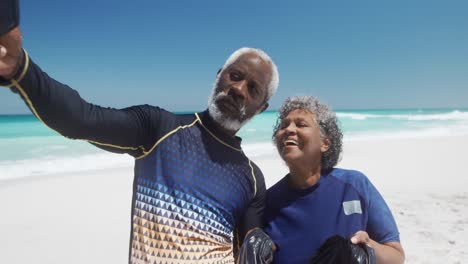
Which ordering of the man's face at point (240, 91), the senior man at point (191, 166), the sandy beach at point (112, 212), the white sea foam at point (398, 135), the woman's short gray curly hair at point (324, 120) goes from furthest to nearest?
the white sea foam at point (398, 135), the sandy beach at point (112, 212), the woman's short gray curly hair at point (324, 120), the man's face at point (240, 91), the senior man at point (191, 166)

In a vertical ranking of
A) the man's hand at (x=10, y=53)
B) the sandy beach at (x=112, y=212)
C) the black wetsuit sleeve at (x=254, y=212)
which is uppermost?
the man's hand at (x=10, y=53)

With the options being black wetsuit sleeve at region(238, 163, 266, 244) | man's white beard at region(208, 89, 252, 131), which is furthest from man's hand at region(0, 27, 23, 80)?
black wetsuit sleeve at region(238, 163, 266, 244)

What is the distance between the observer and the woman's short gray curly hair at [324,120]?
251 centimetres

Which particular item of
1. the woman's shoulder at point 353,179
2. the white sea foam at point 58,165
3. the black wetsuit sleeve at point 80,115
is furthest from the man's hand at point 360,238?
the white sea foam at point 58,165

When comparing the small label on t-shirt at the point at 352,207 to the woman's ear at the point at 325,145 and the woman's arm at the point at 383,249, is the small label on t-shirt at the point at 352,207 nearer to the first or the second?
the woman's arm at the point at 383,249

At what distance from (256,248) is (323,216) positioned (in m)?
0.51

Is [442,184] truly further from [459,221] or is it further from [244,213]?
[244,213]

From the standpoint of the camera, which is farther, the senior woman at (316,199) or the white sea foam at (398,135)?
the white sea foam at (398,135)

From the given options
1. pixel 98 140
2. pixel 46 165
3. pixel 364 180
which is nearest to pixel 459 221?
pixel 364 180

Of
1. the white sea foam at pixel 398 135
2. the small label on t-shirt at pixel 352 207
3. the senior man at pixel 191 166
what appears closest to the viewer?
the senior man at pixel 191 166

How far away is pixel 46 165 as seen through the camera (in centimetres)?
1161

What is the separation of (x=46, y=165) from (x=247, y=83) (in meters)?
11.5

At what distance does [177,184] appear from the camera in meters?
1.89

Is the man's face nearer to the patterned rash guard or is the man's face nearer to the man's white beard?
the man's white beard
